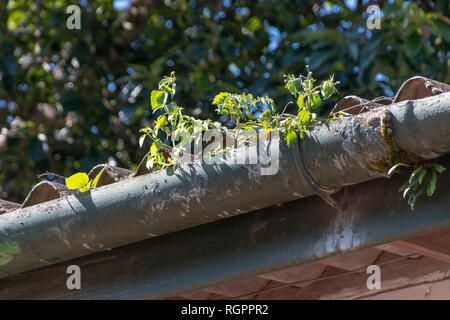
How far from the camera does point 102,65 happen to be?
6.03 meters

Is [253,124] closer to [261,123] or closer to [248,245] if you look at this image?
[261,123]

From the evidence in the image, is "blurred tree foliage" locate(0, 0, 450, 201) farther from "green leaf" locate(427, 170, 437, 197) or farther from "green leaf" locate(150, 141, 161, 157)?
"green leaf" locate(427, 170, 437, 197)

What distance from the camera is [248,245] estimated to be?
1904mm

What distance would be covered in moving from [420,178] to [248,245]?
499mm

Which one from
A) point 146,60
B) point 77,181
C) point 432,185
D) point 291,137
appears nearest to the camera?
point 432,185

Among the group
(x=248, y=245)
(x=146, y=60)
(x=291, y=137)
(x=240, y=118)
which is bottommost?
(x=248, y=245)

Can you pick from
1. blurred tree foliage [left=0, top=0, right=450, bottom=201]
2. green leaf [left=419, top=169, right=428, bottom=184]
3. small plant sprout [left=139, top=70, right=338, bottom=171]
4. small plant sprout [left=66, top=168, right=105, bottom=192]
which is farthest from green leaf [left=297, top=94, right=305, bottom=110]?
blurred tree foliage [left=0, top=0, right=450, bottom=201]

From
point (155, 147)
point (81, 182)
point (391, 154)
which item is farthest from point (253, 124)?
point (81, 182)

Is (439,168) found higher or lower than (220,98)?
lower

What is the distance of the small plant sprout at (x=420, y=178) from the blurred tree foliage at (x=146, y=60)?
3.08 meters

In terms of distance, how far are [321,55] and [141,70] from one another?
3.94ft

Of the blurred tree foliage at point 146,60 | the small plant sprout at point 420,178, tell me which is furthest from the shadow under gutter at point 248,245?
the blurred tree foliage at point 146,60
